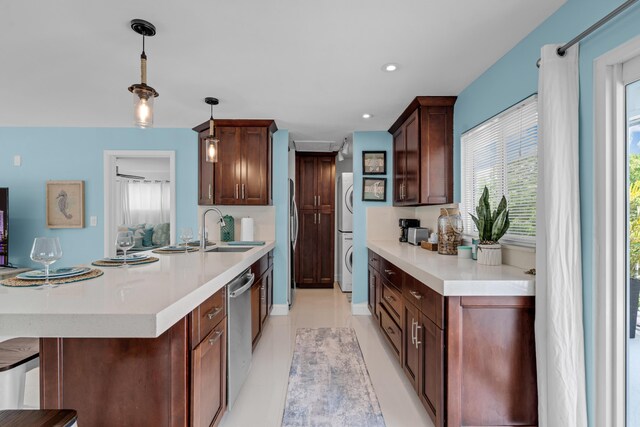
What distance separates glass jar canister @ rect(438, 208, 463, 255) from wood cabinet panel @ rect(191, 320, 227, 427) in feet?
6.13

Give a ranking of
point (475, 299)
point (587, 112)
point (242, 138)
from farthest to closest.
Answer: point (242, 138) → point (475, 299) → point (587, 112)

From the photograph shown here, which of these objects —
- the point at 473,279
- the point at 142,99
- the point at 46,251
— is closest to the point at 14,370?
the point at 46,251

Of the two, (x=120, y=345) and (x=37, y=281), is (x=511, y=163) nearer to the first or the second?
(x=120, y=345)

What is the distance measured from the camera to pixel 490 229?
210 cm

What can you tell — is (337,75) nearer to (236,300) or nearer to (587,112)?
(587,112)

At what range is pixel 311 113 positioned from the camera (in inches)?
130

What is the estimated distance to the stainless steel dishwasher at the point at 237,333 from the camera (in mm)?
1902

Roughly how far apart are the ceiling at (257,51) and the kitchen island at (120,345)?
4.63 feet

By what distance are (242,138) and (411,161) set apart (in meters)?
1.88

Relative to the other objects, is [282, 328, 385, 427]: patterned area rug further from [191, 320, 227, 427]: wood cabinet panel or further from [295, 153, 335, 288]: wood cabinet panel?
[295, 153, 335, 288]: wood cabinet panel

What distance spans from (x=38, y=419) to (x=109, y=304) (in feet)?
1.19

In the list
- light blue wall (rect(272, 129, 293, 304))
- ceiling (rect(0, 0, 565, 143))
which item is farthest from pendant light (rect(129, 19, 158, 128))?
light blue wall (rect(272, 129, 293, 304))

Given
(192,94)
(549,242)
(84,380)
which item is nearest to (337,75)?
(192,94)

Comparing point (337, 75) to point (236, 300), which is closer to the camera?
point (236, 300)
